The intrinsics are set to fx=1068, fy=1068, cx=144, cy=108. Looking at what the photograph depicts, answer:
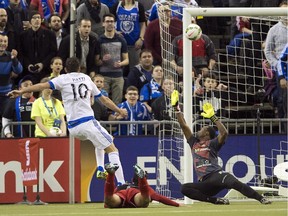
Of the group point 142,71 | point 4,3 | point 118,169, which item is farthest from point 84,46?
point 118,169

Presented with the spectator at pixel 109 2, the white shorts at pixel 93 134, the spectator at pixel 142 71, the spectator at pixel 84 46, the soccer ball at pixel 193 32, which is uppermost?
the spectator at pixel 109 2

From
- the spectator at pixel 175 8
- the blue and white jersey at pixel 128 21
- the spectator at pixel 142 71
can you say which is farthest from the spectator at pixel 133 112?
the blue and white jersey at pixel 128 21

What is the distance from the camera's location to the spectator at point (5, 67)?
20.2 m

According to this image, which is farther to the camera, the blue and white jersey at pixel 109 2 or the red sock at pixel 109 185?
the blue and white jersey at pixel 109 2

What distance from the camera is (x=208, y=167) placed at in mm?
16547

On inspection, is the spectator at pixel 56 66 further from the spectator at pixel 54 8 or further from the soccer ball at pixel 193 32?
the soccer ball at pixel 193 32

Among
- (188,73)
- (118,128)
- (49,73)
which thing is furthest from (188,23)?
(49,73)

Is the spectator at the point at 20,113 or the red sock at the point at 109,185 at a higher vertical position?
the spectator at the point at 20,113

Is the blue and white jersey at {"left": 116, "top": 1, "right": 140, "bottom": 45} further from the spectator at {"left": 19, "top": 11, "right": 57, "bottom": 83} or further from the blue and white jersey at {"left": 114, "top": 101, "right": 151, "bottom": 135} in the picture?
the blue and white jersey at {"left": 114, "top": 101, "right": 151, "bottom": 135}

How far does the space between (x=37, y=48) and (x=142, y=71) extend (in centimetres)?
214

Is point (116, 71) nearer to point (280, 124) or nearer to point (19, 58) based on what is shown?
point (19, 58)

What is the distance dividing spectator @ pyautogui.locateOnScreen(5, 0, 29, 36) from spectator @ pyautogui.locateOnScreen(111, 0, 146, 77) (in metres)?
1.96

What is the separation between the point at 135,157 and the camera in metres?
19.4

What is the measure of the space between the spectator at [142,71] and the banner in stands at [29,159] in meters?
2.89
